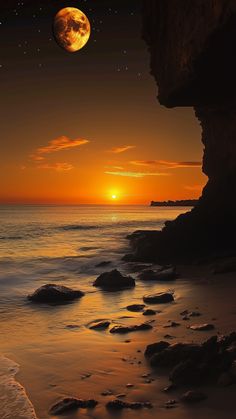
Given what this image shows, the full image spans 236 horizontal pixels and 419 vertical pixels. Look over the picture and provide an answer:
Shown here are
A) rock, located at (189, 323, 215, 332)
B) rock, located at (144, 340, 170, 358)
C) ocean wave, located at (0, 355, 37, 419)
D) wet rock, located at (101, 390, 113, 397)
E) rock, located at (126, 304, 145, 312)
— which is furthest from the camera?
rock, located at (126, 304, 145, 312)

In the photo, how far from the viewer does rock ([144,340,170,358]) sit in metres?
6.20

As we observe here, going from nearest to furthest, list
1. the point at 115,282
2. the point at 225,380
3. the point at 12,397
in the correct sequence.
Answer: the point at 225,380
the point at 12,397
the point at 115,282

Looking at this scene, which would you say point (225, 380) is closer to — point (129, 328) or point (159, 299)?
point (129, 328)

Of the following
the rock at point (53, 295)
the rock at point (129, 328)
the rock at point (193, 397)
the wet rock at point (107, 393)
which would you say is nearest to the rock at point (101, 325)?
the rock at point (129, 328)

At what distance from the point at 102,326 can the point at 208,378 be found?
3319 mm

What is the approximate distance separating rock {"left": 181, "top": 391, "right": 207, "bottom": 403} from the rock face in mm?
8808

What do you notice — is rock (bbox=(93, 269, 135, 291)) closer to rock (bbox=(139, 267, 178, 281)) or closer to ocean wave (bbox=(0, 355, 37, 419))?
rock (bbox=(139, 267, 178, 281))

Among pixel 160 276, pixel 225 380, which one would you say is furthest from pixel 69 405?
pixel 160 276

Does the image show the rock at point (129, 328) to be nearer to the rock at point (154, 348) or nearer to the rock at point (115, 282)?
the rock at point (154, 348)

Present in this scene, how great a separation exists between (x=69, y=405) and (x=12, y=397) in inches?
30.7

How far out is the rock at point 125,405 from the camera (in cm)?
468

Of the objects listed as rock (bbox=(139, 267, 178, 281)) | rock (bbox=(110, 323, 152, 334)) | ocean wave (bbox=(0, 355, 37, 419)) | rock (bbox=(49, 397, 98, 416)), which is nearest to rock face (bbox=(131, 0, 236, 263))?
rock (bbox=(139, 267, 178, 281))

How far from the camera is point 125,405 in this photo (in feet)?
15.5

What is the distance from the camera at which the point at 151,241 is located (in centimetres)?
1936
